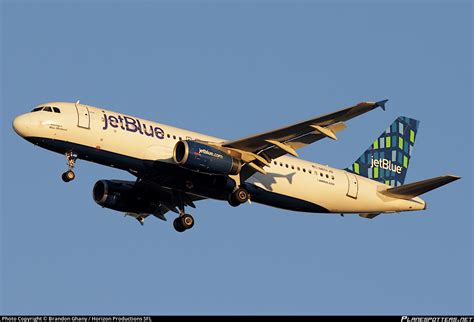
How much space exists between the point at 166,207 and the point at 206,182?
5205 millimetres

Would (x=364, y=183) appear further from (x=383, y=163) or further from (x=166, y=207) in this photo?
(x=166, y=207)

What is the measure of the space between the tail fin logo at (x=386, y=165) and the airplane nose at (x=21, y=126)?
20278 millimetres

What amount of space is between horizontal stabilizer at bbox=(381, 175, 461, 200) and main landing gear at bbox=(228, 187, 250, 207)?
28.9 ft

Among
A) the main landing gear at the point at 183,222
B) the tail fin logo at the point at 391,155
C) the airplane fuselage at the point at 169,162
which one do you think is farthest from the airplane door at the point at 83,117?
the tail fin logo at the point at 391,155

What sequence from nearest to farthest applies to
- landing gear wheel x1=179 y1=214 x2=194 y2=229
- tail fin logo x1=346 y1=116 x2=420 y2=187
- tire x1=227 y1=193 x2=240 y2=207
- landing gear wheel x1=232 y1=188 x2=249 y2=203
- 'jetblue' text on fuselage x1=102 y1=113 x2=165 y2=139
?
'jetblue' text on fuselage x1=102 y1=113 x2=165 y2=139 → landing gear wheel x1=232 y1=188 x2=249 y2=203 → tire x1=227 y1=193 x2=240 y2=207 → landing gear wheel x1=179 y1=214 x2=194 y2=229 → tail fin logo x1=346 y1=116 x2=420 y2=187

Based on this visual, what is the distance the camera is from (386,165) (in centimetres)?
6228

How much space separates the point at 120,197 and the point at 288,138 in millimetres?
10468

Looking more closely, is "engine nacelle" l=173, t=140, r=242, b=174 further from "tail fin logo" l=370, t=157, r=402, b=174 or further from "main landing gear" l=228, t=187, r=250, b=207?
"tail fin logo" l=370, t=157, r=402, b=174

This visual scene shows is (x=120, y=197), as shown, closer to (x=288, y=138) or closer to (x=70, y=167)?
(x=70, y=167)

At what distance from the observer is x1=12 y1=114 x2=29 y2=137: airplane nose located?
50.5 meters

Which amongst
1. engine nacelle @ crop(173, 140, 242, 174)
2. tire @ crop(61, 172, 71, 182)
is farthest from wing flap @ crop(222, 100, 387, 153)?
tire @ crop(61, 172, 71, 182)

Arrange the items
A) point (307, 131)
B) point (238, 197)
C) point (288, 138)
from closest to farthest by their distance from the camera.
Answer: point (307, 131)
point (288, 138)
point (238, 197)

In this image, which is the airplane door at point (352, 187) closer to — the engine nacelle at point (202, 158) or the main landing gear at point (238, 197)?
the main landing gear at point (238, 197)

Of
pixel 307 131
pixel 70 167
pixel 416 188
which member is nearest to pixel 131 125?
pixel 70 167
